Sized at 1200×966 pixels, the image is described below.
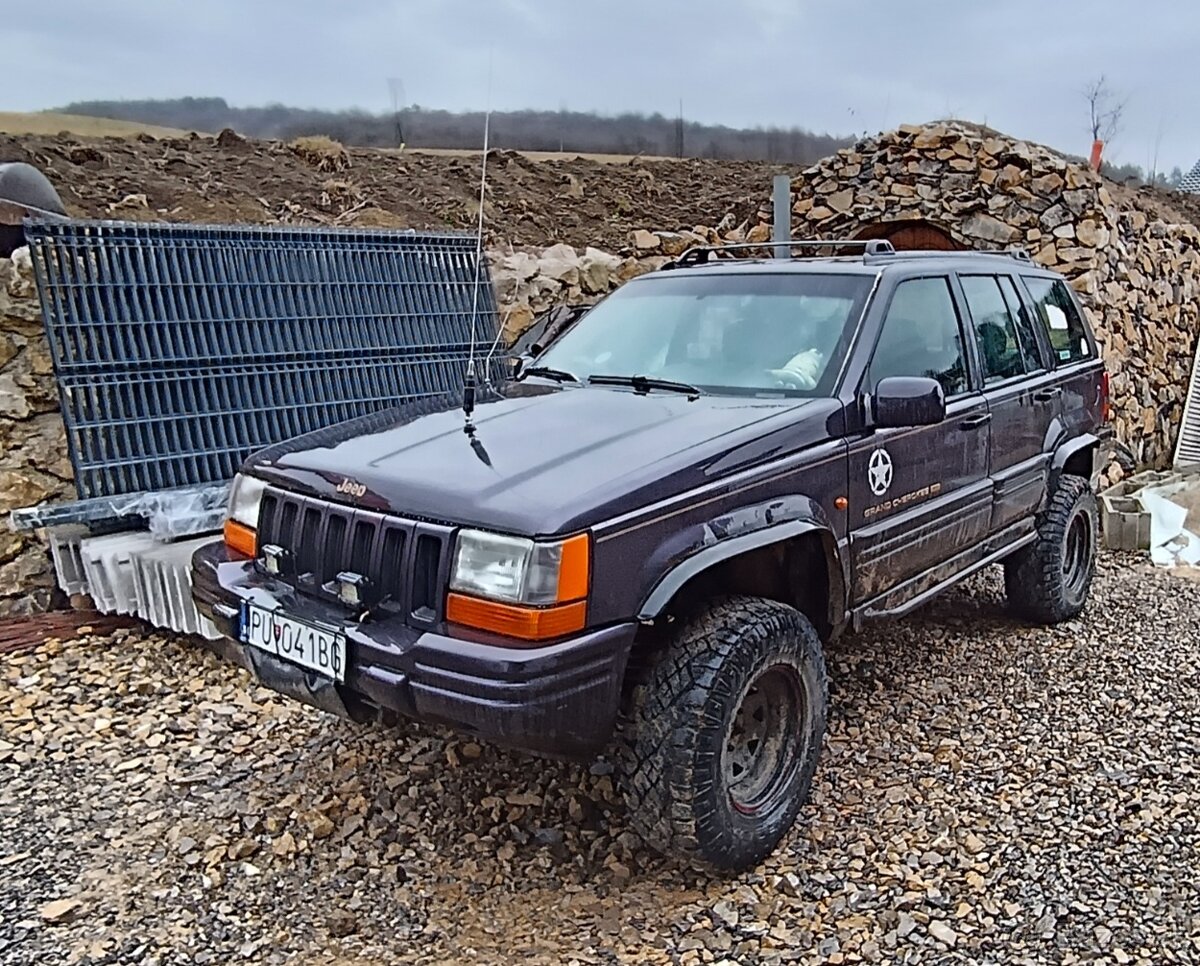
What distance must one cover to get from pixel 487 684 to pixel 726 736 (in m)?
0.73

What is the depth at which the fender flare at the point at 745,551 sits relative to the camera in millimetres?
2617

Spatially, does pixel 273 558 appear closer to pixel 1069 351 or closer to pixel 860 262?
pixel 860 262

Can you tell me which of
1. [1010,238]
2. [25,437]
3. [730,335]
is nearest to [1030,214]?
[1010,238]

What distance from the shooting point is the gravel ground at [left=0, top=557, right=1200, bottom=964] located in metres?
2.65

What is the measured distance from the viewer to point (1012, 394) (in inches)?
171

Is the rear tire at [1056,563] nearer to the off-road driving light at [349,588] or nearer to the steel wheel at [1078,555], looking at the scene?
the steel wheel at [1078,555]

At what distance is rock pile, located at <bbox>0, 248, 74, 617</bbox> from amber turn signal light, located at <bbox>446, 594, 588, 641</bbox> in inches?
127

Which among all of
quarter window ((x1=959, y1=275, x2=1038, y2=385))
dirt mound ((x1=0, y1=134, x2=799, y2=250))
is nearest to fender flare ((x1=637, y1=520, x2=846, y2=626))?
quarter window ((x1=959, y1=275, x2=1038, y2=385))

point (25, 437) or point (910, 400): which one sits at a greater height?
point (910, 400)

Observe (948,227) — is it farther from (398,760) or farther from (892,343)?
(398,760)

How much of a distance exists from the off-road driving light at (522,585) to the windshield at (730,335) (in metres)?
1.24

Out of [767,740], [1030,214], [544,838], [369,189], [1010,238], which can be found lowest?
[544,838]

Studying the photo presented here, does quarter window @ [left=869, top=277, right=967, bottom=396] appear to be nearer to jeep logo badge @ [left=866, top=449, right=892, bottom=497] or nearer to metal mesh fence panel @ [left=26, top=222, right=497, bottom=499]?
jeep logo badge @ [left=866, top=449, right=892, bottom=497]

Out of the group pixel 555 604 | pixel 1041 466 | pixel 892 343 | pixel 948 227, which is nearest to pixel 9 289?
pixel 555 604
